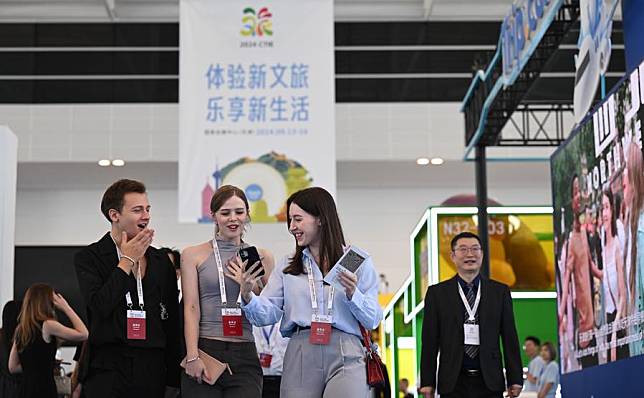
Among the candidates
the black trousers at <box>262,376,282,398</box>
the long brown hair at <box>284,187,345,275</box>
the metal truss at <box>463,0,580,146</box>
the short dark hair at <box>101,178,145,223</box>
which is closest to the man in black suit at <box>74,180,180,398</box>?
the short dark hair at <box>101,178,145,223</box>

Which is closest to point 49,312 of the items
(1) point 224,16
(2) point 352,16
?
(1) point 224,16

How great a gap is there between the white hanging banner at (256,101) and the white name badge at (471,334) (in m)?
4.89

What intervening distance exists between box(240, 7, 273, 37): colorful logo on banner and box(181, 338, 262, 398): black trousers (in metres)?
7.34

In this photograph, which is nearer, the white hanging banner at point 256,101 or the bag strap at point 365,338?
the bag strap at point 365,338

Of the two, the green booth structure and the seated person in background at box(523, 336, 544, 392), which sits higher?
the green booth structure

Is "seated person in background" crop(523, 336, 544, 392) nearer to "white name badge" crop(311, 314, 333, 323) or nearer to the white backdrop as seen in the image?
the white backdrop

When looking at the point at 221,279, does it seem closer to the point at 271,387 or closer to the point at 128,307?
the point at 128,307

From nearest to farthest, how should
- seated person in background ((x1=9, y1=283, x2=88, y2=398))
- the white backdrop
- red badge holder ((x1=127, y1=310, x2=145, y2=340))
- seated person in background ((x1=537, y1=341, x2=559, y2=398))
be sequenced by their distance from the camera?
red badge holder ((x1=127, y1=310, x2=145, y2=340)), seated person in background ((x1=9, y1=283, x2=88, y2=398)), the white backdrop, seated person in background ((x1=537, y1=341, x2=559, y2=398))

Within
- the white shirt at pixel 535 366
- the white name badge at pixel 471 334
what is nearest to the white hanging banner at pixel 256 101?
the white shirt at pixel 535 366

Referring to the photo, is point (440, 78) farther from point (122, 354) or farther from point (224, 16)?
point (122, 354)

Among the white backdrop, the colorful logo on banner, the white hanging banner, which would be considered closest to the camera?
the white backdrop

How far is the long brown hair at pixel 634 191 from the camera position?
523 cm

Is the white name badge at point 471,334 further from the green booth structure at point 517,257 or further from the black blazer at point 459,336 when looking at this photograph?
the green booth structure at point 517,257

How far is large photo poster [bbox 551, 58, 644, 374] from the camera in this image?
17.5 feet
